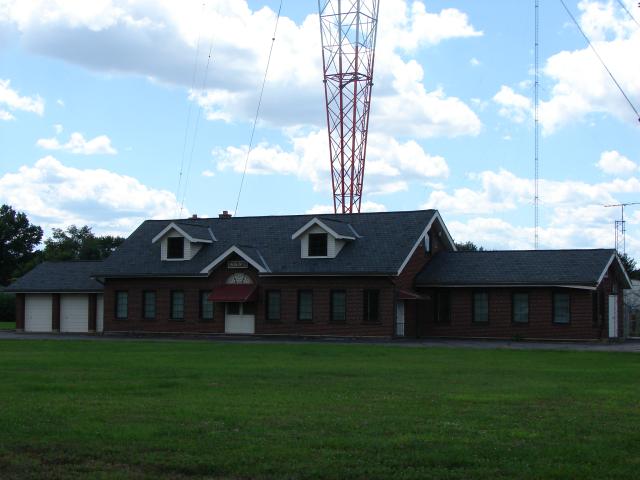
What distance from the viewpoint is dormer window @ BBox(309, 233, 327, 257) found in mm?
42125

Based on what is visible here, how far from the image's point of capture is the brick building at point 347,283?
130ft

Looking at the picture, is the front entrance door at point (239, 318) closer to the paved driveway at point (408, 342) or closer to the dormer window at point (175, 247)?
the paved driveway at point (408, 342)

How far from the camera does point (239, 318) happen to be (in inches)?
1699

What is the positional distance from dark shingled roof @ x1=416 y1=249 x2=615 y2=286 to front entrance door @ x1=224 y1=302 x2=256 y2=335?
7.97 m

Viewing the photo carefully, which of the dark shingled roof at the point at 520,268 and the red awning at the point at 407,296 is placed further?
the red awning at the point at 407,296

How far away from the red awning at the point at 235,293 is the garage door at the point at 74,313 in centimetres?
911

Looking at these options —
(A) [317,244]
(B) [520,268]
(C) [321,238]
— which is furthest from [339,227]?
(B) [520,268]

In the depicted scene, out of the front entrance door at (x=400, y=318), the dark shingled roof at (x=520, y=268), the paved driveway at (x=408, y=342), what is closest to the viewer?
the paved driveway at (x=408, y=342)

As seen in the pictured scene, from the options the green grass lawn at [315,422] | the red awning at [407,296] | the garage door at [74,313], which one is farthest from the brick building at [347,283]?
the green grass lawn at [315,422]

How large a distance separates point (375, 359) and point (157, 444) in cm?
1572

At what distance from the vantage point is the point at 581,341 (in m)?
38.4

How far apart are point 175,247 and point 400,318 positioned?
1212 cm

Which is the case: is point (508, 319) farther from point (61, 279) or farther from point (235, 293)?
point (61, 279)

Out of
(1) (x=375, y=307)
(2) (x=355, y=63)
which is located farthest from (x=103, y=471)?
(2) (x=355, y=63)
